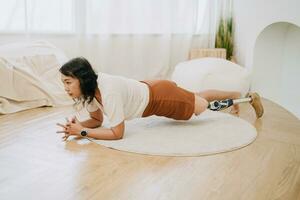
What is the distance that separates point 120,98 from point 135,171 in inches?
16.2

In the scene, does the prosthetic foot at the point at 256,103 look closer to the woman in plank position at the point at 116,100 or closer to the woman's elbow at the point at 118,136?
the woman in plank position at the point at 116,100

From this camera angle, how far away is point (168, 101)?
6.23ft

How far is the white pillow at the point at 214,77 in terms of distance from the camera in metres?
2.86

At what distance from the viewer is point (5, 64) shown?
2.33 metres

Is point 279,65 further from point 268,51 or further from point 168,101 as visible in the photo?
point 168,101

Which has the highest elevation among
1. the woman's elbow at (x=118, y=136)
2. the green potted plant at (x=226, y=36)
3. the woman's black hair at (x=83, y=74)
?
the green potted plant at (x=226, y=36)

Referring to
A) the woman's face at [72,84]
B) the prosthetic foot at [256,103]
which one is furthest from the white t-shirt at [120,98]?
the prosthetic foot at [256,103]

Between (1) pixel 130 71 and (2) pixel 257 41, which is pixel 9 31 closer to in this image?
(1) pixel 130 71

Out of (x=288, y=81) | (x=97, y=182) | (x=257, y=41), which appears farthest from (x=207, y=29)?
(x=97, y=182)

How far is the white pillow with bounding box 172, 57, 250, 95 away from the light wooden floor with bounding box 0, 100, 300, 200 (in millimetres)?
1011

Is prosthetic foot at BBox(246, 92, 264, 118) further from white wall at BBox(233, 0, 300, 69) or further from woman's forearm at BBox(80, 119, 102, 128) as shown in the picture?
white wall at BBox(233, 0, 300, 69)

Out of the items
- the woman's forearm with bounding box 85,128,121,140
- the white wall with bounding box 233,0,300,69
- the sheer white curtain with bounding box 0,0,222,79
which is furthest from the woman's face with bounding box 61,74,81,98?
the white wall with bounding box 233,0,300,69

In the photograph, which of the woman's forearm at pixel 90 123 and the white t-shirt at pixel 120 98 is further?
the woman's forearm at pixel 90 123

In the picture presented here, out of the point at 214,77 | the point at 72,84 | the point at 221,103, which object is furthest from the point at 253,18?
the point at 72,84
